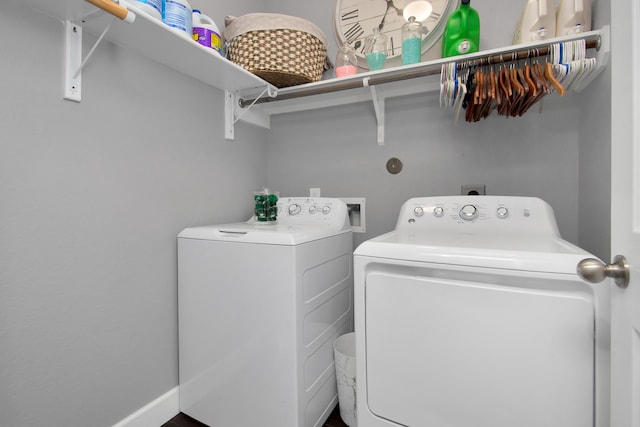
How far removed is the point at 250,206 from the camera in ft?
6.30

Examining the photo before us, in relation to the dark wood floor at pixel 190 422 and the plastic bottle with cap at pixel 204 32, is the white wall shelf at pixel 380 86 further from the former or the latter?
the dark wood floor at pixel 190 422

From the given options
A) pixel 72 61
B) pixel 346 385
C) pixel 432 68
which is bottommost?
pixel 346 385

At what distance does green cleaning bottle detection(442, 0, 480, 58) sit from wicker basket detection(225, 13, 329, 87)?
25.2 inches

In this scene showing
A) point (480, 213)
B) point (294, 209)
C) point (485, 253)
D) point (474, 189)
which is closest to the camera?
point (485, 253)

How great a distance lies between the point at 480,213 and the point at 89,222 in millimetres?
1510

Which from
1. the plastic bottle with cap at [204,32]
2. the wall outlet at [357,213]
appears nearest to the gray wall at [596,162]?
the wall outlet at [357,213]

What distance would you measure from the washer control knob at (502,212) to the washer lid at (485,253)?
0.20 metres

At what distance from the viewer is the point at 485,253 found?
0.84 metres

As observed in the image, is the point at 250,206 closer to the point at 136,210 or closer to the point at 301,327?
the point at 136,210

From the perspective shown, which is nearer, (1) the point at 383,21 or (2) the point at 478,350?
(2) the point at 478,350

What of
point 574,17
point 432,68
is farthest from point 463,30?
point 574,17

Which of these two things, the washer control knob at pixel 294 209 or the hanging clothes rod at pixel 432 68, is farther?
the washer control knob at pixel 294 209

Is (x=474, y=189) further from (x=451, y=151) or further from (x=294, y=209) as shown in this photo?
(x=294, y=209)

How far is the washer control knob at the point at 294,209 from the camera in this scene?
1662 mm
